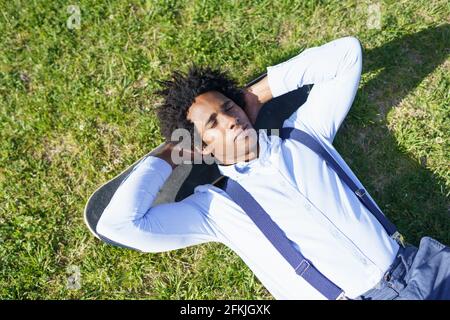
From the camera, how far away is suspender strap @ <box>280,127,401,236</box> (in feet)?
13.0

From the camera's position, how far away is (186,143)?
412 centimetres

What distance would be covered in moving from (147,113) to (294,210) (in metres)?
1.84

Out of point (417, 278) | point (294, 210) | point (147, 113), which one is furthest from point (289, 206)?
point (147, 113)

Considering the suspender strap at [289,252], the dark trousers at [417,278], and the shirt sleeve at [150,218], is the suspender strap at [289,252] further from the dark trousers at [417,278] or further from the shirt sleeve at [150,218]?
the shirt sleeve at [150,218]

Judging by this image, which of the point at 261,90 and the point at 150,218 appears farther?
the point at 261,90

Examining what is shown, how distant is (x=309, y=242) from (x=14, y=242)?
268 cm

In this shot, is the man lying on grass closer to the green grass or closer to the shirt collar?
the shirt collar

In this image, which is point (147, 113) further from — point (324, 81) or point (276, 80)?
point (324, 81)

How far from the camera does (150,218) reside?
392cm

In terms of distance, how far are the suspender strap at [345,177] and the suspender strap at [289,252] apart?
611mm

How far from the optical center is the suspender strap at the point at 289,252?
374 cm

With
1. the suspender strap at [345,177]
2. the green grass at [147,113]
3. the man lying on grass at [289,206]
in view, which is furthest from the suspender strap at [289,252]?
the green grass at [147,113]

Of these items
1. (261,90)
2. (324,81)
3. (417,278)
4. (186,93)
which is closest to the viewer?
(417,278)
